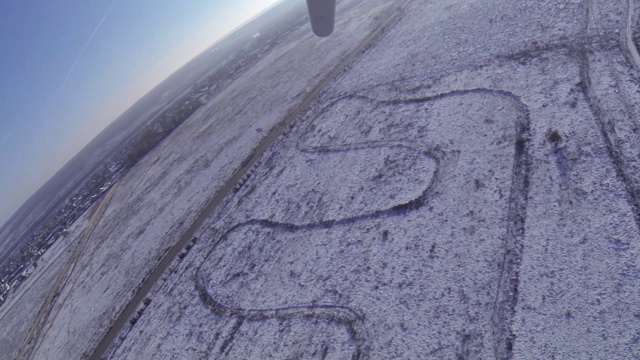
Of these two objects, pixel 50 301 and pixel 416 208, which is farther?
pixel 50 301

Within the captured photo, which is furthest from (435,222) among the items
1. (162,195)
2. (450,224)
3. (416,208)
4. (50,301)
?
(50,301)

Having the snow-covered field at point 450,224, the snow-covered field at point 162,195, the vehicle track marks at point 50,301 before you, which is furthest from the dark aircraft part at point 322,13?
the vehicle track marks at point 50,301

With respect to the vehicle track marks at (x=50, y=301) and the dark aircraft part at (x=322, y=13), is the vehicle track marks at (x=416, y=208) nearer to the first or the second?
the dark aircraft part at (x=322, y=13)

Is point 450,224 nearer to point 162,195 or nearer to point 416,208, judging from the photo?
point 416,208

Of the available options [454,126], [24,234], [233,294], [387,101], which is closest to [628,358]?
[454,126]

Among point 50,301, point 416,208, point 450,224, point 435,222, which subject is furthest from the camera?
point 50,301
